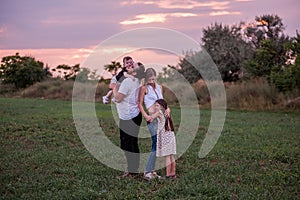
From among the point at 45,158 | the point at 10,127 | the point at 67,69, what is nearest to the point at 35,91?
the point at 67,69

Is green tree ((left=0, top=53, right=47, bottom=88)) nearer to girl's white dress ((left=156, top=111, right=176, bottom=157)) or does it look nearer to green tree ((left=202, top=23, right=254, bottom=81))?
green tree ((left=202, top=23, right=254, bottom=81))

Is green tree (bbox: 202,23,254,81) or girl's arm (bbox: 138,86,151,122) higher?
green tree (bbox: 202,23,254,81)

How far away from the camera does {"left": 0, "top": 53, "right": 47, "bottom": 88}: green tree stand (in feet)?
156

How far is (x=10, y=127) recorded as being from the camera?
42.7 feet

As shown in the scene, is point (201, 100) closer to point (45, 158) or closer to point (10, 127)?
point (10, 127)

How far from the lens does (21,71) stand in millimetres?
47312

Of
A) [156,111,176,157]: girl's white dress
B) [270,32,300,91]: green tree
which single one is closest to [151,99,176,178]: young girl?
[156,111,176,157]: girl's white dress

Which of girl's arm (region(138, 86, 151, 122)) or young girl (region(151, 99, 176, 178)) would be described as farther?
young girl (region(151, 99, 176, 178))

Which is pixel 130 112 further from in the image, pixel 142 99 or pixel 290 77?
pixel 290 77

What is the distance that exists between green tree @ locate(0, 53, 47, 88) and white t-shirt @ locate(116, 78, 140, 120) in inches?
1697

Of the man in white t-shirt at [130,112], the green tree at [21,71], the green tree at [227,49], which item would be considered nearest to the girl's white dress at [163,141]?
the man in white t-shirt at [130,112]

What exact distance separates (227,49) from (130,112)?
3079 cm

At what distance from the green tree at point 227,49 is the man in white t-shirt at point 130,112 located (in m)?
28.0

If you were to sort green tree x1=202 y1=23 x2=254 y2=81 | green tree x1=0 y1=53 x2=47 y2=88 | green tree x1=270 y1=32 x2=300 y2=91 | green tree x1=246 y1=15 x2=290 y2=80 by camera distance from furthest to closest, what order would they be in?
green tree x1=0 y1=53 x2=47 y2=88, green tree x1=202 y1=23 x2=254 y2=81, green tree x1=246 y1=15 x2=290 y2=80, green tree x1=270 y1=32 x2=300 y2=91
